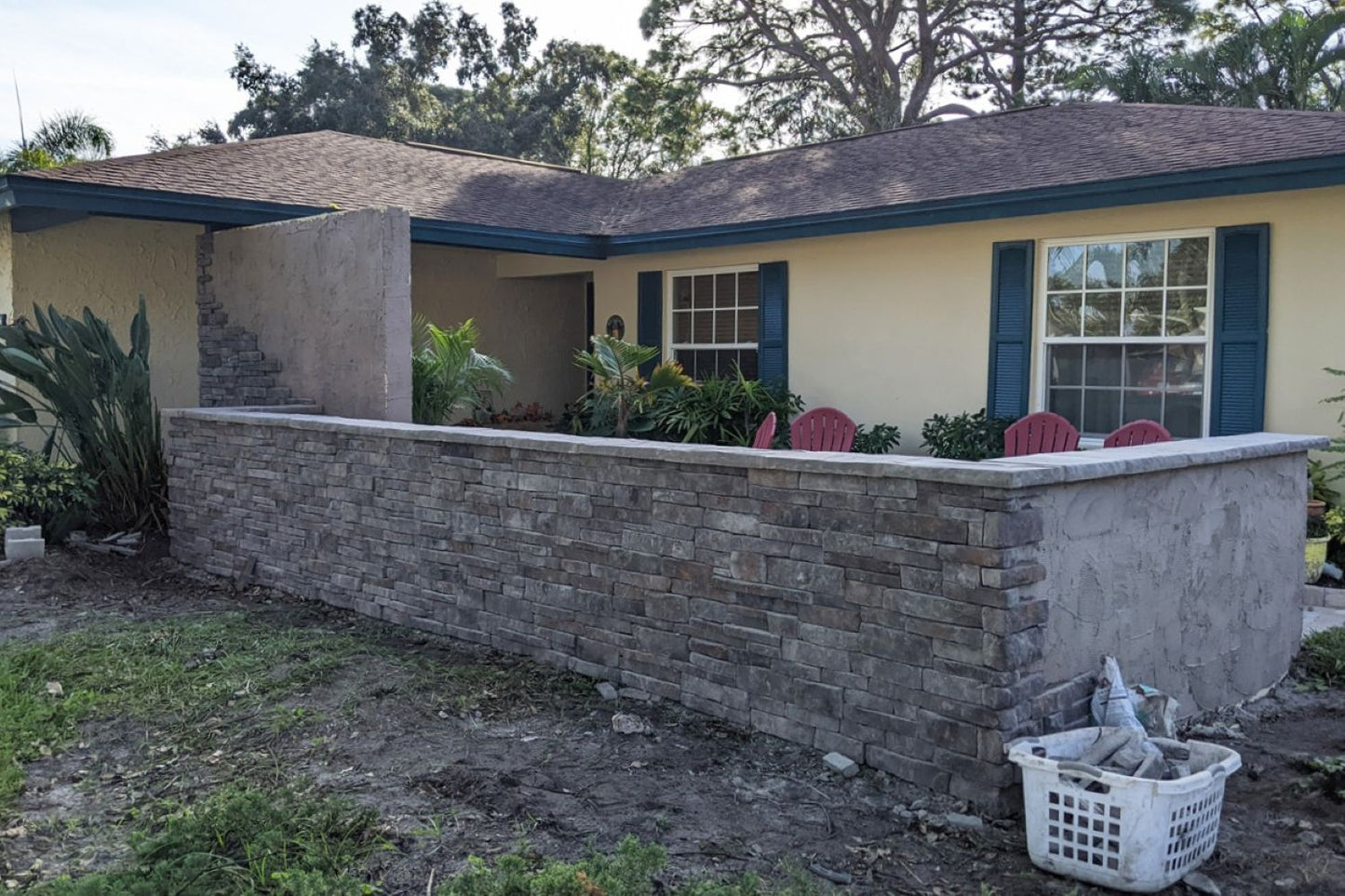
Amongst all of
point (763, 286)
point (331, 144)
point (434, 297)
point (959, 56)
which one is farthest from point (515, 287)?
point (959, 56)

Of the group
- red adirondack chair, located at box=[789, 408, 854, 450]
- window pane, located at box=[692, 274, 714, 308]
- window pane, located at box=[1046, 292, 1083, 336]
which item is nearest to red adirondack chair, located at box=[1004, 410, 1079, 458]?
red adirondack chair, located at box=[789, 408, 854, 450]

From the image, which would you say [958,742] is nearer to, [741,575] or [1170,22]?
[741,575]

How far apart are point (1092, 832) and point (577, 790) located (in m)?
1.69

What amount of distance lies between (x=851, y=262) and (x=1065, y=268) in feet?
6.68

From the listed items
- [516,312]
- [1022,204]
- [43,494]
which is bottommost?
[43,494]

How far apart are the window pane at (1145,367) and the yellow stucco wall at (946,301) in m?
0.75

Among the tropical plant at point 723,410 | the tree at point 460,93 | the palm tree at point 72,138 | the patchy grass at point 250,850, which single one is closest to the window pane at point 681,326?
the tropical plant at point 723,410

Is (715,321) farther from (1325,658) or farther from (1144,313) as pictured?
(1325,658)

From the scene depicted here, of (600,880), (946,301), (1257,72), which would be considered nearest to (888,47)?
(1257,72)

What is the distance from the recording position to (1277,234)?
7.63 meters

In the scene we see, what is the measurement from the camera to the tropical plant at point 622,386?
9664 mm

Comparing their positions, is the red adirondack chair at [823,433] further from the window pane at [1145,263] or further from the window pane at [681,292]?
the window pane at [681,292]

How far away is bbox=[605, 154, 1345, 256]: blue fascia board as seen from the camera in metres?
7.27

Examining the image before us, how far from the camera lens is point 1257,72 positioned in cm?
1625
